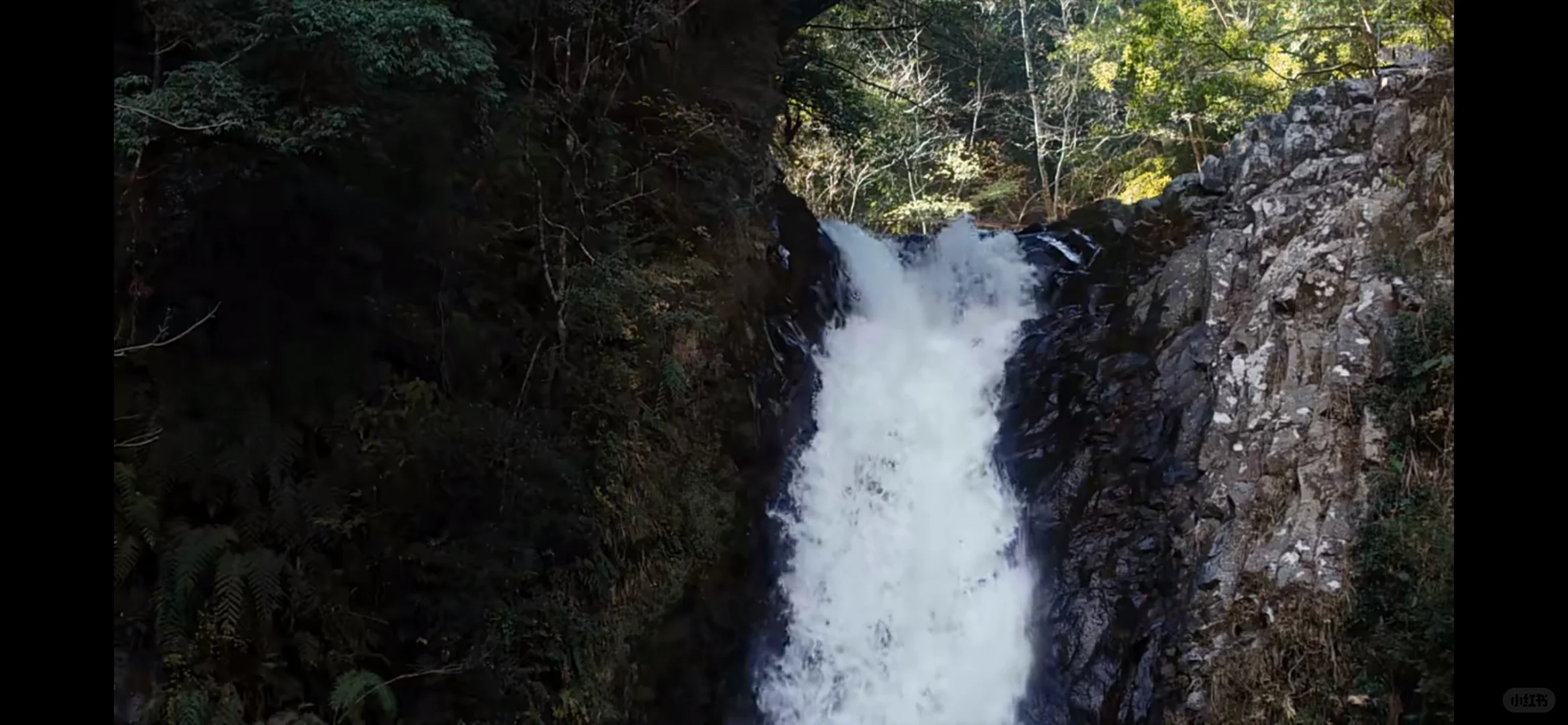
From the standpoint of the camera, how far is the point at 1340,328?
737 cm

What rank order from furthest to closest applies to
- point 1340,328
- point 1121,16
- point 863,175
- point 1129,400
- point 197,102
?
point 863,175 → point 1121,16 → point 1129,400 → point 1340,328 → point 197,102

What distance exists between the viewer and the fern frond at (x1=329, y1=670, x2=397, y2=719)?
4.45m

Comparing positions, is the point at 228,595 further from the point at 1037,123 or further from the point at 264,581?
the point at 1037,123

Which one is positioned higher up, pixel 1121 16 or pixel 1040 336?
pixel 1121 16

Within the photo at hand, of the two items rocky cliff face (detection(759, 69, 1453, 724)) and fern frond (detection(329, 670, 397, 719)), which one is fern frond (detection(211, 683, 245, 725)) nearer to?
fern frond (detection(329, 670, 397, 719))

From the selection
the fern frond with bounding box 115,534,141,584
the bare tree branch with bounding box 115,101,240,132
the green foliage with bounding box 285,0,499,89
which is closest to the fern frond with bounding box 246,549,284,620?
the fern frond with bounding box 115,534,141,584

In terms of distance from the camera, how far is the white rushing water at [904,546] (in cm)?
848

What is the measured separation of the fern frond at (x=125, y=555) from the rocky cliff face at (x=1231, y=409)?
21.1ft

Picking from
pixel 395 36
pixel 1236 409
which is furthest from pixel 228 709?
pixel 1236 409

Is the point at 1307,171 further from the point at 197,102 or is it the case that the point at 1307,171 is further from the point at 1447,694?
the point at 197,102

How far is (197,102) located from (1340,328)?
26.4 ft

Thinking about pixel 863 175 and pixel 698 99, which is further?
pixel 863 175

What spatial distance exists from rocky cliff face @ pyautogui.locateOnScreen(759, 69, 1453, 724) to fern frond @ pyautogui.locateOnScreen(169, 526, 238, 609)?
6119 mm
